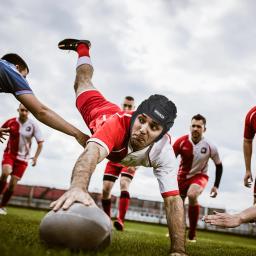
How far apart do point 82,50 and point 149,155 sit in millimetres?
3453

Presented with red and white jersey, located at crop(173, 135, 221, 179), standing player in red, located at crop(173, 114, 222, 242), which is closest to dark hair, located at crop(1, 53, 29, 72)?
standing player in red, located at crop(173, 114, 222, 242)

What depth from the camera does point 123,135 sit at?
4.11m

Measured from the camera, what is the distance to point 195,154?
32.1ft

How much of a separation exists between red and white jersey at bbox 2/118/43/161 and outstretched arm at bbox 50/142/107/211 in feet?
27.3

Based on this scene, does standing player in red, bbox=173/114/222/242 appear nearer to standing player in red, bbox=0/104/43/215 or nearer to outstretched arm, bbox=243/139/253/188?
outstretched arm, bbox=243/139/253/188

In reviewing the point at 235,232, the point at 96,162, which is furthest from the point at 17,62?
the point at 235,232

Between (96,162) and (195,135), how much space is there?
6.66 metres

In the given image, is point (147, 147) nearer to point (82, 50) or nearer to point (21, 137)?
point (82, 50)

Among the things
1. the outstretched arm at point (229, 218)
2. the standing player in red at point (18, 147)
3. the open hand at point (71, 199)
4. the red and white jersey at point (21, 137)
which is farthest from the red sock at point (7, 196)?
the outstretched arm at point (229, 218)

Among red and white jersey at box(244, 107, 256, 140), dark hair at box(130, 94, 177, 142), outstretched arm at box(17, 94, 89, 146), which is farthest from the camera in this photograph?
red and white jersey at box(244, 107, 256, 140)

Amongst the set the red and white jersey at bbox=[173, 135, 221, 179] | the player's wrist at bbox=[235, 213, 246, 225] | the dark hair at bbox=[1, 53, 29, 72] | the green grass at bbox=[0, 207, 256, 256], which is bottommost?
the green grass at bbox=[0, 207, 256, 256]

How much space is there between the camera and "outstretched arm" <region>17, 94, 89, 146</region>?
182 inches

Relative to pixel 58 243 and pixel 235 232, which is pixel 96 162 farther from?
pixel 235 232

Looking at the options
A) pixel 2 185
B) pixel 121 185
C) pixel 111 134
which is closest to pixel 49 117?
pixel 111 134
